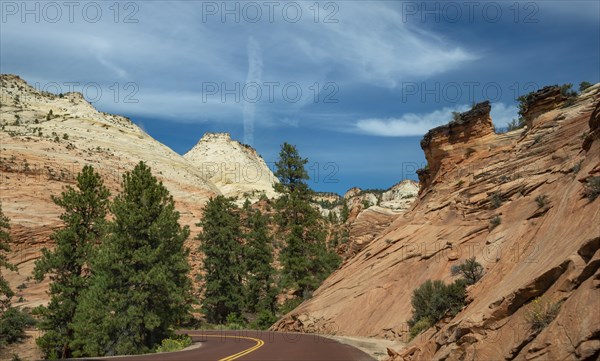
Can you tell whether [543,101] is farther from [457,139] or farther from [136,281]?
[136,281]

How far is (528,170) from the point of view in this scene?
27.0 m

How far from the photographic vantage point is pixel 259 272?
53.1 meters

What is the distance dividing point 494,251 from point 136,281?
19.8 meters

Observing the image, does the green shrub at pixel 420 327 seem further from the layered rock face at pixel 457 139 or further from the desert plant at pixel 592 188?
the layered rock face at pixel 457 139

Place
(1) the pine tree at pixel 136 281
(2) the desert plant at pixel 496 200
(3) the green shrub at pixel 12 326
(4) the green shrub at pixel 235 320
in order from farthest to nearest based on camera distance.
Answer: (4) the green shrub at pixel 235 320 < (3) the green shrub at pixel 12 326 < (2) the desert plant at pixel 496 200 < (1) the pine tree at pixel 136 281

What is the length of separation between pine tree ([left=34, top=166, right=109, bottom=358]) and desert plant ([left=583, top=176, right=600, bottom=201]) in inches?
1083

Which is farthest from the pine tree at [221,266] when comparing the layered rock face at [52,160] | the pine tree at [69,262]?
the pine tree at [69,262]

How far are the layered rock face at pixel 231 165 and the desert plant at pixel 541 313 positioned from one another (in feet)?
394

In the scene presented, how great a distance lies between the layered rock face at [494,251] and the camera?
8.30m

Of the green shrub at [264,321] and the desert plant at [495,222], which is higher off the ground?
the desert plant at [495,222]

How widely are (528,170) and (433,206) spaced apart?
28.2 feet

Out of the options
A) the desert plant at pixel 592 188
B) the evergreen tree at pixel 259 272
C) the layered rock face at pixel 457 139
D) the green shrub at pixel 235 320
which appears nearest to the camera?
the desert plant at pixel 592 188

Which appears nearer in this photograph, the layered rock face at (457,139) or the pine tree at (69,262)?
the pine tree at (69,262)

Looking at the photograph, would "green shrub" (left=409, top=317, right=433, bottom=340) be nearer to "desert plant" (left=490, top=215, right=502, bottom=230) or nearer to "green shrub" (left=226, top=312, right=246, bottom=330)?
"desert plant" (left=490, top=215, right=502, bottom=230)
